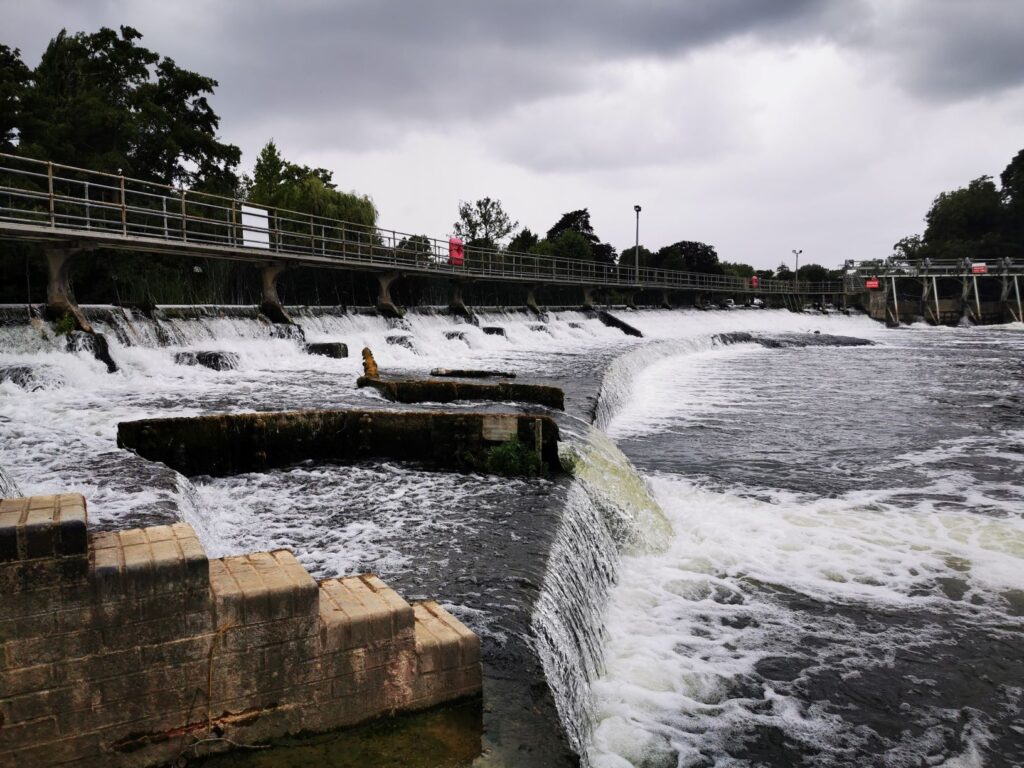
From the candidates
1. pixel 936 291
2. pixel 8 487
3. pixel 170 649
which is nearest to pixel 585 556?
pixel 170 649

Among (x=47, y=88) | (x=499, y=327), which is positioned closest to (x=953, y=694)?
(x=499, y=327)

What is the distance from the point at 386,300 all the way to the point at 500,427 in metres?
17.7

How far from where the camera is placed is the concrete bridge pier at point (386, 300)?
23.6 metres

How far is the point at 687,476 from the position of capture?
957 centimetres

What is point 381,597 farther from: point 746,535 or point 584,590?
point 746,535

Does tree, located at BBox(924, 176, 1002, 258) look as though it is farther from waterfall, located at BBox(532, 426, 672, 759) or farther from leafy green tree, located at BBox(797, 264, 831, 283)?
waterfall, located at BBox(532, 426, 672, 759)

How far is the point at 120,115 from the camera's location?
30.4 m

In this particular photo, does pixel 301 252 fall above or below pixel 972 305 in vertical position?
above

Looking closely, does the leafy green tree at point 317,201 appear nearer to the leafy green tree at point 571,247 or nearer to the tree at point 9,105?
the tree at point 9,105

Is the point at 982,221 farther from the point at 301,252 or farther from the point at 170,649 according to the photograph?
the point at 170,649

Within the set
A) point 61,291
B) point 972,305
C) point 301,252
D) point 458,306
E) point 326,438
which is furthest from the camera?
point 972,305

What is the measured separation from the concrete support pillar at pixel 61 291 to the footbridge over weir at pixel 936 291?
6030 cm

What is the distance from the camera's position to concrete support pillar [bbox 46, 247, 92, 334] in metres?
12.7

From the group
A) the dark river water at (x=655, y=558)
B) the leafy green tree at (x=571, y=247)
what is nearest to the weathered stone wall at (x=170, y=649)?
the dark river water at (x=655, y=558)
